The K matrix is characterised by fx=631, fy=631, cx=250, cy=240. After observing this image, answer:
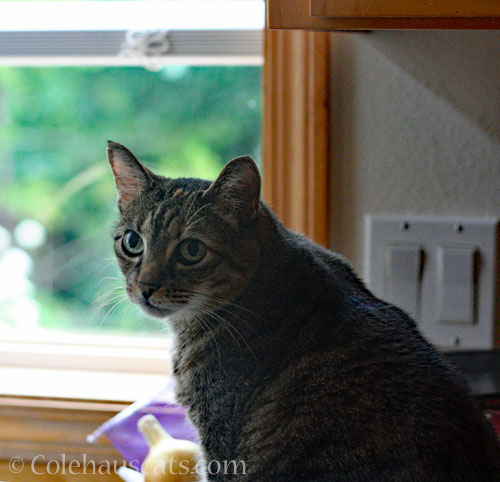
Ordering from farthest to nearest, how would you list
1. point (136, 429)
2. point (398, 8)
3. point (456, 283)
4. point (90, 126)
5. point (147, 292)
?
1. point (90, 126)
2. point (456, 283)
3. point (136, 429)
4. point (147, 292)
5. point (398, 8)

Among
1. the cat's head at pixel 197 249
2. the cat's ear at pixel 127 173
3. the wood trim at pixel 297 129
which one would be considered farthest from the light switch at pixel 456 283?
the cat's ear at pixel 127 173

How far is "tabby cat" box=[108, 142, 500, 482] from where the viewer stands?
64 cm

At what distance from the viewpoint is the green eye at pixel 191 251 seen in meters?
0.72

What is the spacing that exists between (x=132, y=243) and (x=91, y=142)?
55 centimetres

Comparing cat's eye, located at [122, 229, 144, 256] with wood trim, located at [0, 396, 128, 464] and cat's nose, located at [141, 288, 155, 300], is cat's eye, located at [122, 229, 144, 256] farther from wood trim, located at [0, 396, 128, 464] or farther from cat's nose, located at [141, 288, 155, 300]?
wood trim, located at [0, 396, 128, 464]

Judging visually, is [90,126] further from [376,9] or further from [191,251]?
[376,9]

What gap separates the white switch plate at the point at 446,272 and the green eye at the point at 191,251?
387 millimetres

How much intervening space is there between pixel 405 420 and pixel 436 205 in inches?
17.9

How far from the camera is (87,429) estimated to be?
3.47ft

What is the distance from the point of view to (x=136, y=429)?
2.90 ft

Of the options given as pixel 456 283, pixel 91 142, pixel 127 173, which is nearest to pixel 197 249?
pixel 127 173

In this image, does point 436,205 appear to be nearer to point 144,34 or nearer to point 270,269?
point 270,269

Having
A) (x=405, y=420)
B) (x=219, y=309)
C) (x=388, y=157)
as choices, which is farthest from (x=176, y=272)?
(x=388, y=157)

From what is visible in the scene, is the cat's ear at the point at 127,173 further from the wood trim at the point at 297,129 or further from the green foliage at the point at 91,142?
the green foliage at the point at 91,142
